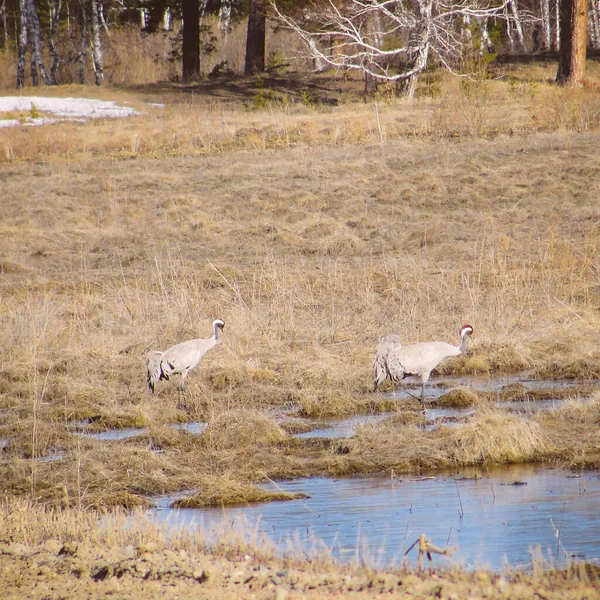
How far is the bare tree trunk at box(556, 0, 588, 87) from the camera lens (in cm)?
2977

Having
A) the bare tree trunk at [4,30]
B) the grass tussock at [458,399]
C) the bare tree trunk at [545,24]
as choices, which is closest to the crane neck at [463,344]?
the grass tussock at [458,399]

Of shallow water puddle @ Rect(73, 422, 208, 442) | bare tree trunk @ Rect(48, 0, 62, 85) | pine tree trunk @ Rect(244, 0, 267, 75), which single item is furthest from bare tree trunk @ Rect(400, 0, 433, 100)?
shallow water puddle @ Rect(73, 422, 208, 442)

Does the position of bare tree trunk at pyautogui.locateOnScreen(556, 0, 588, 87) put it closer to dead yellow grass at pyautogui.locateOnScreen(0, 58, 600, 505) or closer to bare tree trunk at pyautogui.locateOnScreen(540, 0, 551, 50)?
dead yellow grass at pyautogui.locateOnScreen(0, 58, 600, 505)

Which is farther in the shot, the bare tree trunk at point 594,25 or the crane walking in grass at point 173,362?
the bare tree trunk at point 594,25

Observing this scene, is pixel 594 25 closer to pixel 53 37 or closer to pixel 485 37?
pixel 485 37

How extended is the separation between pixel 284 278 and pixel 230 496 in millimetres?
7973

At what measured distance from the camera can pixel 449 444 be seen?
28.1 ft

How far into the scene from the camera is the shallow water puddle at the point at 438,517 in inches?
239

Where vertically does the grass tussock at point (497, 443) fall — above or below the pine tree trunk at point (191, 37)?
below

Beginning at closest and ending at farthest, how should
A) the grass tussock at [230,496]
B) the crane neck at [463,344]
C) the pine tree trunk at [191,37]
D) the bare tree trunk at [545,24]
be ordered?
the grass tussock at [230,496] < the crane neck at [463,344] < the pine tree trunk at [191,37] < the bare tree trunk at [545,24]

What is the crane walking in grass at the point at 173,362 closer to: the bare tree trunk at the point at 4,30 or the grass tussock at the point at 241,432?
the grass tussock at the point at 241,432

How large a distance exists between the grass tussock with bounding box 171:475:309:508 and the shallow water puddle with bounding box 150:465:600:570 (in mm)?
109

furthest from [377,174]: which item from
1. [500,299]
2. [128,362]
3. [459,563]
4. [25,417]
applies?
[459,563]

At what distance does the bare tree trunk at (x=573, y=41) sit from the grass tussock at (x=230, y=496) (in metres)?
24.4
